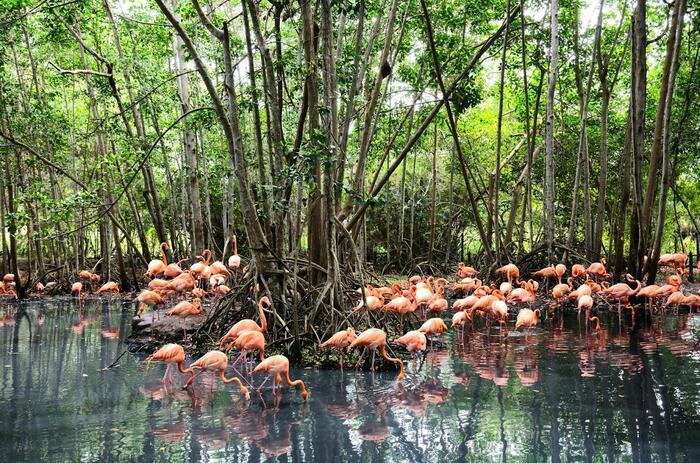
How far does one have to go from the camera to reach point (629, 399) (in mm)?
5734

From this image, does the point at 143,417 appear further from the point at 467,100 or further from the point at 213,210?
the point at 213,210

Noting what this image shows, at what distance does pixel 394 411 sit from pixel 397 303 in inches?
125

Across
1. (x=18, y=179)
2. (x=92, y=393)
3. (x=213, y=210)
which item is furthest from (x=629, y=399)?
(x=213, y=210)

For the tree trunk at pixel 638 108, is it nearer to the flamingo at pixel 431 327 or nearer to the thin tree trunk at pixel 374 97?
the thin tree trunk at pixel 374 97

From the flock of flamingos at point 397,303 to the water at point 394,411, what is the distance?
0.30 metres

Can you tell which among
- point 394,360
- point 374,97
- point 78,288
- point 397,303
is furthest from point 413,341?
point 78,288

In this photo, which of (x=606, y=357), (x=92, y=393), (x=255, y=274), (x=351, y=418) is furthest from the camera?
(x=255, y=274)

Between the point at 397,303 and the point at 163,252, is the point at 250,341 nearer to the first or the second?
the point at 397,303

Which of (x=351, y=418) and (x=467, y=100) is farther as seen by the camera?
(x=467, y=100)

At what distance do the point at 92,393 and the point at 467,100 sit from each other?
5.73m

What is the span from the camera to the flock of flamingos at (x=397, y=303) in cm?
659

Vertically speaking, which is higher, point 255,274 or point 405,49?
point 405,49

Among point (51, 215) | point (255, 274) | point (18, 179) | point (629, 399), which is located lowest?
point (629, 399)

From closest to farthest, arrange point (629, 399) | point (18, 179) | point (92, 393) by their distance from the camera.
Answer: point (629, 399), point (92, 393), point (18, 179)
